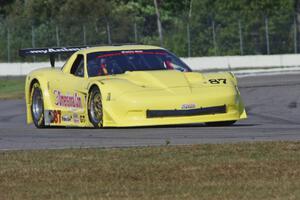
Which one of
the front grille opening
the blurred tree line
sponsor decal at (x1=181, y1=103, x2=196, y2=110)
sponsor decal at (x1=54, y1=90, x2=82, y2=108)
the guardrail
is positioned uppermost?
the blurred tree line

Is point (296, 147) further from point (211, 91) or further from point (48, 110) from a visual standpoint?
point (48, 110)

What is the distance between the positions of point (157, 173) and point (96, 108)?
18.2 ft

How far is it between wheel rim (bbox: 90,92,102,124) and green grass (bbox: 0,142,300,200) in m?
3.48

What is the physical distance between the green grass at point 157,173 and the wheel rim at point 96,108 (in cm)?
348

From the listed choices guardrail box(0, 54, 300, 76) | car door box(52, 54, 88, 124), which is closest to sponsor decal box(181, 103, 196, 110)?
car door box(52, 54, 88, 124)

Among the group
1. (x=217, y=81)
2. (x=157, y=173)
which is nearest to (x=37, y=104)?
(x=217, y=81)

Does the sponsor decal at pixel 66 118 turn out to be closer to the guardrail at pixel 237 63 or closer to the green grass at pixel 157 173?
the green grass at pixel 157 173

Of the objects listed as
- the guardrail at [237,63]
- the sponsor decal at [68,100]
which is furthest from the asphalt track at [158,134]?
the guardrail at [237,63]

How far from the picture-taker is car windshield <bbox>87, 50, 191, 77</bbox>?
51.7 feet

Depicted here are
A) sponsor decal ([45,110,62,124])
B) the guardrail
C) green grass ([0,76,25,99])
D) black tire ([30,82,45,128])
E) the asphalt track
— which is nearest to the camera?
the asphalt track

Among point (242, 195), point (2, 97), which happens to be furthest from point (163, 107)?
point (2, 97)

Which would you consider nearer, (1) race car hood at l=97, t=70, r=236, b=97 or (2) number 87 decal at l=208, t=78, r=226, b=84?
(1) race car hood at l=97, t=70, r=236, b=97

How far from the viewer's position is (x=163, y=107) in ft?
47.3

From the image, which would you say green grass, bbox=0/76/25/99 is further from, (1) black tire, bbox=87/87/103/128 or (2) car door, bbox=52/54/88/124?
(1) black tire, bbox=87/87/103/128
